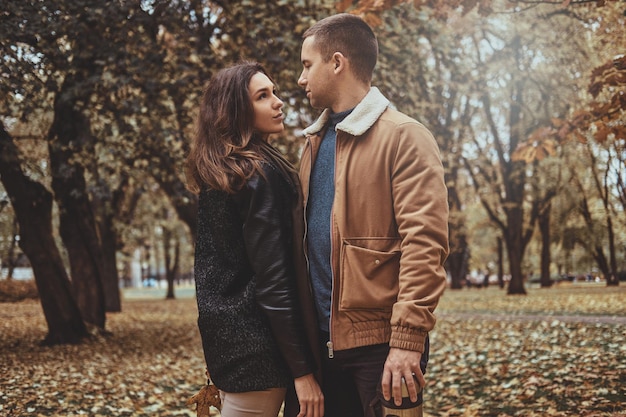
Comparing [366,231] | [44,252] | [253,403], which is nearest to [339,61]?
[366,231]

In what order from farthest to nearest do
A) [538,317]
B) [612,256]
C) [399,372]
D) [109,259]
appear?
[612,256]
[109,259]
[538,317]
[399,372]

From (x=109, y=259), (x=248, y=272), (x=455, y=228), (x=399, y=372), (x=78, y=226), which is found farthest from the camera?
(x=455, y=228)

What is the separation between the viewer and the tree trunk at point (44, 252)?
1185 cm

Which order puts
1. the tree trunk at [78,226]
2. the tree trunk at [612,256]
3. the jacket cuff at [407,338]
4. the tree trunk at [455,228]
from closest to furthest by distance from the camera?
1. the jacket cuff at [407,338]
2. the tree trunk at [78,226]
3. the tree trunk at [455,228]
4. the tree trunk at [612,256]

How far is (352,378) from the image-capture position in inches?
106

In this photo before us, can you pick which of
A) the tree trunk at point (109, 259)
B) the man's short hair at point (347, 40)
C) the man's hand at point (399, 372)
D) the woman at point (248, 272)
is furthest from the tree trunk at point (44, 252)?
the tree trunk at point (109, 259)

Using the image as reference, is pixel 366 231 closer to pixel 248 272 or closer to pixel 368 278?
pixel 368 278

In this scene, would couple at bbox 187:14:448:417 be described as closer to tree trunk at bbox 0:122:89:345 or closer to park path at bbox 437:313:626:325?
tree trunk at bbox 0:122:89:345

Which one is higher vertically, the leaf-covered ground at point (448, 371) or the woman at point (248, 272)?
the woman at point (248, 272)

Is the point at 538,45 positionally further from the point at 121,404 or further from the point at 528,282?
the point at 528,282

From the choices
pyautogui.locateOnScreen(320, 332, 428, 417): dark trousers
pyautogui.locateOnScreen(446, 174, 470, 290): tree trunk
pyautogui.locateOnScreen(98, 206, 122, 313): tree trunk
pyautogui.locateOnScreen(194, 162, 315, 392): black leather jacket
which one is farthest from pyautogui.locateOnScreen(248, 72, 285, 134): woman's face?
pyautogui.locateOnScreen(98, 206, 122, 313): tree trunk

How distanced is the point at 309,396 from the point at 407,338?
1.46 feet

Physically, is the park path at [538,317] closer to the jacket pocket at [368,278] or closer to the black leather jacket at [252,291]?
the jacket pocket at [368,278]

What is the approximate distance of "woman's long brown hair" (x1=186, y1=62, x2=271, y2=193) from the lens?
103 inches
